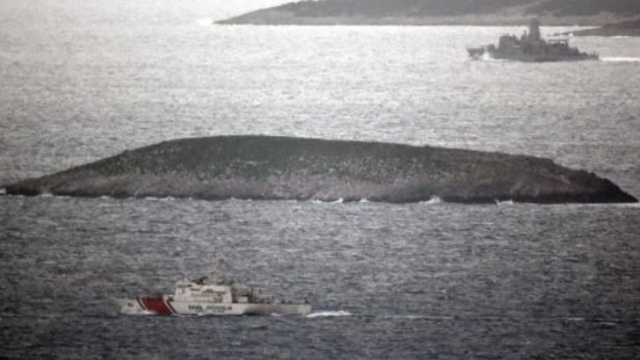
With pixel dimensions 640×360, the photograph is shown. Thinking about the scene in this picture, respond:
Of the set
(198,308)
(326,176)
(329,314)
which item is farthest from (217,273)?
(326,176)

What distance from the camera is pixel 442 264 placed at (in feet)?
253

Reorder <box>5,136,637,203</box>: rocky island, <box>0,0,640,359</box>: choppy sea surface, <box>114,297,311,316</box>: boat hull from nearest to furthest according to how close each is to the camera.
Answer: <box>0,0,640,359</box>: choppy sea surface, <box>114,297,311,316</box>: boat hull, <box>5,136,637,203</box>: rocky island

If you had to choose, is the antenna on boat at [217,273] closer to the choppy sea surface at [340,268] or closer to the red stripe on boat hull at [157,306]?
the choppy sea surface at [340,268]

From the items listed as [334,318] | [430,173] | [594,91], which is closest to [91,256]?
[334,318]

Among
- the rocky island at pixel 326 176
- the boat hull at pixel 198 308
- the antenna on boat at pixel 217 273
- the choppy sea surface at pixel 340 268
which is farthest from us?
the rocky island at pixel 326 176

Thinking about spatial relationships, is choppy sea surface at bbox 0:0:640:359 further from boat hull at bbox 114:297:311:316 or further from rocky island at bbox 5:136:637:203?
rocky island at bbox 5:136:637:203

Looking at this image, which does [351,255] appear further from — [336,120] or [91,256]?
[336,120]

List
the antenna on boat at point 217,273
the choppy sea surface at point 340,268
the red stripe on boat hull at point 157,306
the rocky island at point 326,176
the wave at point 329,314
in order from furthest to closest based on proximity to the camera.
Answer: the rocky island at point 326,176 < the antenna on boat at point 217,273 < the red stripe on boat hull at point 157,306 < the wave at point 329,314 < the choppy sea surface at point 340,268

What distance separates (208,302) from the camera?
222 ft

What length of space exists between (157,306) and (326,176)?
3236 centimetres

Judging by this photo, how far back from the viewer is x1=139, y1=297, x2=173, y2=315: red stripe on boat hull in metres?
67.1

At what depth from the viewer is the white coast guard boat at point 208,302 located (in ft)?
220

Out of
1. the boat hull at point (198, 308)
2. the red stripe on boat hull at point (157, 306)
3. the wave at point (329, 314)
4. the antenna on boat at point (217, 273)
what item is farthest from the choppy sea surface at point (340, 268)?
the antenna on boat at point (217, 273)

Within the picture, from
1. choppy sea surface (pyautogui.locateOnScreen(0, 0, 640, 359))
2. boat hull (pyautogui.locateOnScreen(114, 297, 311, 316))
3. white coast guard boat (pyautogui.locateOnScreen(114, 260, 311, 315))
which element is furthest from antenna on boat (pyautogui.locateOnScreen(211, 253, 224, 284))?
choppy sea surface (pyautogui.locateOnScreen(0, 0, 640, 359))
